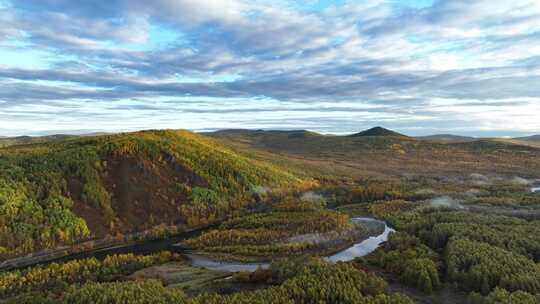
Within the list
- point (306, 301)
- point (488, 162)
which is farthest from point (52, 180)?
point (488, 162)

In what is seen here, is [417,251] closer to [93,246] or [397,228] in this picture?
[397,228]

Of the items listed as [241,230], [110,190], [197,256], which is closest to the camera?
[197,256]

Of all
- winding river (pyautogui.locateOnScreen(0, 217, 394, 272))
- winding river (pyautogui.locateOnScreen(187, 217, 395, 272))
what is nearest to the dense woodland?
winding river (pyautogui.locateOnScreen(187, 217, 395, 272))

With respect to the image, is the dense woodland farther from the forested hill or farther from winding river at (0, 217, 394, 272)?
winding river at (0, 217, 394, 272)

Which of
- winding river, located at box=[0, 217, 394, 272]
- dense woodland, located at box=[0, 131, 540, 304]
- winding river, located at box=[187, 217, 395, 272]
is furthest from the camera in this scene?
winding river, located at box=[0, 217, 394, 272]

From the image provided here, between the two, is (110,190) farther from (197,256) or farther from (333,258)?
(333,258)

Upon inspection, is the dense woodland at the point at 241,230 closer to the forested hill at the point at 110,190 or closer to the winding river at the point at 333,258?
the forested hill at the point at 110,190

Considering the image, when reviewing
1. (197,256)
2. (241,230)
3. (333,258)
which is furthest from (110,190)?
(333,258)

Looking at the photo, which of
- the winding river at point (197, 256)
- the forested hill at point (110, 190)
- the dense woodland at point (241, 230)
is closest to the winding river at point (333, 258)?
the winding river at point (197, 256)
